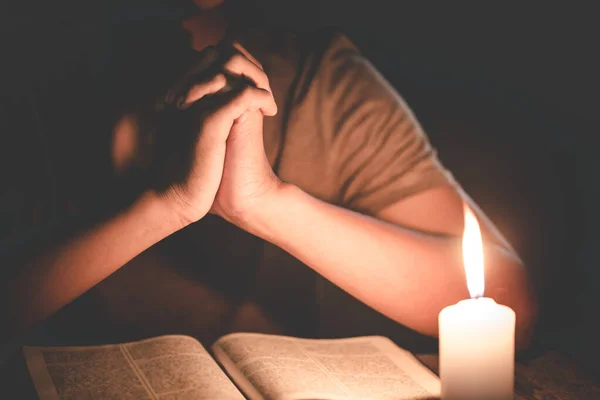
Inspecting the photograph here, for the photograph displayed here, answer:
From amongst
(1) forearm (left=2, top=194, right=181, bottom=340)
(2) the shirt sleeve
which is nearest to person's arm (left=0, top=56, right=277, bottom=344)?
(1) forearm (left=2, top=194, right=181, bottom=340)

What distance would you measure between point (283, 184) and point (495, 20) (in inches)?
33.5

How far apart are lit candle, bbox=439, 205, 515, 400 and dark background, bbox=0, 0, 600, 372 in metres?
0.79

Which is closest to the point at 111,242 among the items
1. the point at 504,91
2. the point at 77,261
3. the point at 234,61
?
the point at 77,261

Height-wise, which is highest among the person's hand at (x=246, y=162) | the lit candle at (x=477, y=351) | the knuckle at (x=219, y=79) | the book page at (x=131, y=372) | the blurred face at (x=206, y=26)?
the blurred face at (x=206, y=26)

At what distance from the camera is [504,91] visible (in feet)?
5.53

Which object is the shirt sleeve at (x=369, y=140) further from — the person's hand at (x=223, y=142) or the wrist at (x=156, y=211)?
the wrist at (x=156, y=211)

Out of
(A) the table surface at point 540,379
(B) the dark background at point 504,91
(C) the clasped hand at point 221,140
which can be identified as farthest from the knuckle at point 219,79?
(B) the dark background at point 504,91

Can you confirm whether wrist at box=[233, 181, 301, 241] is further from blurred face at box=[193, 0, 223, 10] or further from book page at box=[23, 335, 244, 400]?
blurred face at box=[193, 0, 223, 10]

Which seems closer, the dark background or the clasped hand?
the clasped hand

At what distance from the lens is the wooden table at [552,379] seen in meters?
0.97

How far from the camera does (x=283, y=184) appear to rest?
3.54 ft

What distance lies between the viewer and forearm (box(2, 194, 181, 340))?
1014 millimetres

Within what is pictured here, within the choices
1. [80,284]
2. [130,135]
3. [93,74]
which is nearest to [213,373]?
[80,284]

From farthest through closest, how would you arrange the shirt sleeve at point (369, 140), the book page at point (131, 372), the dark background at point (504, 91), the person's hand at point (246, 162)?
1. the dark background at point (504, 91)
2. the shirt sleeve at point (369, 140)
3. the person's hand at point (246, 162)
4. the book page at point (131, 372)
